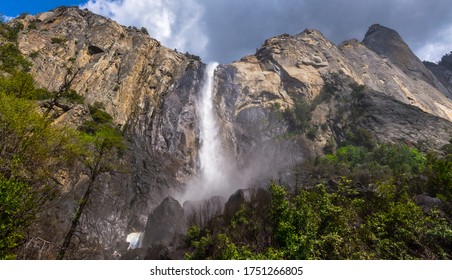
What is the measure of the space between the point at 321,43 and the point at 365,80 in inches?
598

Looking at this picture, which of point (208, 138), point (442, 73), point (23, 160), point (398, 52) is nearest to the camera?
Result: point (23, 160)

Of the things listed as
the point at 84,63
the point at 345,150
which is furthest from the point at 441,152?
the point at 84,63

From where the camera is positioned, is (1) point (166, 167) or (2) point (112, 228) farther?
(1) point (166, 167)

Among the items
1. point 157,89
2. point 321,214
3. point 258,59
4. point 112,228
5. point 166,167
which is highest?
point 258,59

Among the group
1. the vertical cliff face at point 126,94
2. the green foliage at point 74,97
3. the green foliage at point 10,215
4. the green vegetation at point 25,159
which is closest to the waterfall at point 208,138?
the vertical cliff face at point 126,94

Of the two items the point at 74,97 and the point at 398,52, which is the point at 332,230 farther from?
the point at 398,52

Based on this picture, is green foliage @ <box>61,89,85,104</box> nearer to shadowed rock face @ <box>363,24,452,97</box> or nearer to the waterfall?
the waterfall

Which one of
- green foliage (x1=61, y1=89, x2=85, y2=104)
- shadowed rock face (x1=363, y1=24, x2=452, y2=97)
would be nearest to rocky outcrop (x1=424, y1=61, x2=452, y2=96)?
shadowed rock face (x1=363, y1=24, x2=452, y2=97)

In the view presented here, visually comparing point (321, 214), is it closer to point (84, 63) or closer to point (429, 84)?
point (84, 63)

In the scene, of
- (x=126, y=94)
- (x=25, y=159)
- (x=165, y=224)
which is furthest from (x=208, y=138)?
(x=25, y=159)

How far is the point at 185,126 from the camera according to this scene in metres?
55.4

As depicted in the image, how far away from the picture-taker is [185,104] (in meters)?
58.9

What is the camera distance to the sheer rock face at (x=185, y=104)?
41.8 metres

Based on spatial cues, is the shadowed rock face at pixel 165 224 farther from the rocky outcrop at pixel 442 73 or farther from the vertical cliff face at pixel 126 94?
the rocky outcrop at pixel 442 73
